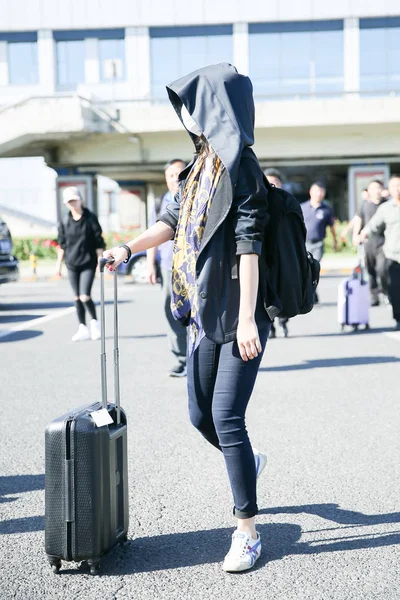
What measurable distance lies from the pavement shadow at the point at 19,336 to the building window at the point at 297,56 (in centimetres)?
3289

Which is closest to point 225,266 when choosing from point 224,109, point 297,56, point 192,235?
point 192,235

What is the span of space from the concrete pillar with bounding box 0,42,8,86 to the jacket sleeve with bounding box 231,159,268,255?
43963mm

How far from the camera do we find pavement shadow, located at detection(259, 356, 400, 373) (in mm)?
8383

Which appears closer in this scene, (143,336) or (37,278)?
(143,336)

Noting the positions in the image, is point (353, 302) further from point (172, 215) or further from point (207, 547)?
point (207, 547)

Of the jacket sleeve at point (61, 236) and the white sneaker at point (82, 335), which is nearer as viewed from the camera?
the jacket sleeve at point (61, 236)

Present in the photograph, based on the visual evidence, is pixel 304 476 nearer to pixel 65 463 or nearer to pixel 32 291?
pixel 65 463

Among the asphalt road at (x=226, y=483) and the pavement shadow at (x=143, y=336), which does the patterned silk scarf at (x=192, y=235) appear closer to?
the asphalt road at (x=226, y=483)

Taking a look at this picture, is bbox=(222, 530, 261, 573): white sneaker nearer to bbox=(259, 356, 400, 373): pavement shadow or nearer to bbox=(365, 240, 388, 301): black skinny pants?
bbox=(259, 356, 400, 373): pavement shadow

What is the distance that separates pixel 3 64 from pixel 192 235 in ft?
145

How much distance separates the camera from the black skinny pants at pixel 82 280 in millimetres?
10469

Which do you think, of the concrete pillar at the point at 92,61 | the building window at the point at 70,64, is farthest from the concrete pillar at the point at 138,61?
the building window at the point at 70,64

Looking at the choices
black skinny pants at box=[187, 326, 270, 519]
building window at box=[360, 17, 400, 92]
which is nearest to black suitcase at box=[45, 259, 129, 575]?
black skinny pants at box=[187, 326, 270, 519]

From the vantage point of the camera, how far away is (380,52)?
43250mm
